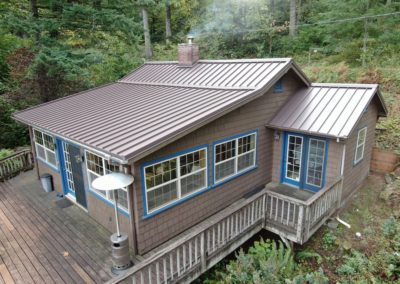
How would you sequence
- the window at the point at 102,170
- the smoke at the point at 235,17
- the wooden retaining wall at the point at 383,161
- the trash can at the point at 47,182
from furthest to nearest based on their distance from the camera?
the smoke at the point at 235,17, the wooden retaining wall at the point at 383,161, the trash can at the point at 47,182, the window at the point at 102,170

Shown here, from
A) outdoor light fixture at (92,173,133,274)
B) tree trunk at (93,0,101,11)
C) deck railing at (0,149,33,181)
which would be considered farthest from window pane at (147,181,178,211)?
tree trunk at (93,0,101,11)

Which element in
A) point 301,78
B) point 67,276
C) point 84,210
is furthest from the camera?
point 301,78

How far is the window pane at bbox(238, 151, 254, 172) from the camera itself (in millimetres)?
8579

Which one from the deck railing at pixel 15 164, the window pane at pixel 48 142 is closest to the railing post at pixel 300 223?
the window pane at pixel 48 142

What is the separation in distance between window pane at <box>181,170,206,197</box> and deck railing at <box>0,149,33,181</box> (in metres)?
7.81

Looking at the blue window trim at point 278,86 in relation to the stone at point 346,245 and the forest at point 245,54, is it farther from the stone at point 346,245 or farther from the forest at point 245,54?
the stone at point 346,245

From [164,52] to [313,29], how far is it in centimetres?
1222

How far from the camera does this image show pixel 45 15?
1388 centimetres

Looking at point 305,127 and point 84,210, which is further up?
point 305,127

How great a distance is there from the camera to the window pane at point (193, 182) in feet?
23.2

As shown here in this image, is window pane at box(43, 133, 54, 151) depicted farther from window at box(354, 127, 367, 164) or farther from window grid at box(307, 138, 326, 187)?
window at box(354, 127, 367, 164)

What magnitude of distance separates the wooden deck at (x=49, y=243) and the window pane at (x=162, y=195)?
1.51 m

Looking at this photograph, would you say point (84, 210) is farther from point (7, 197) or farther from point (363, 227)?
point (363, 227)

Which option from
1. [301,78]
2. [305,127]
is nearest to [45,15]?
[301,78]
